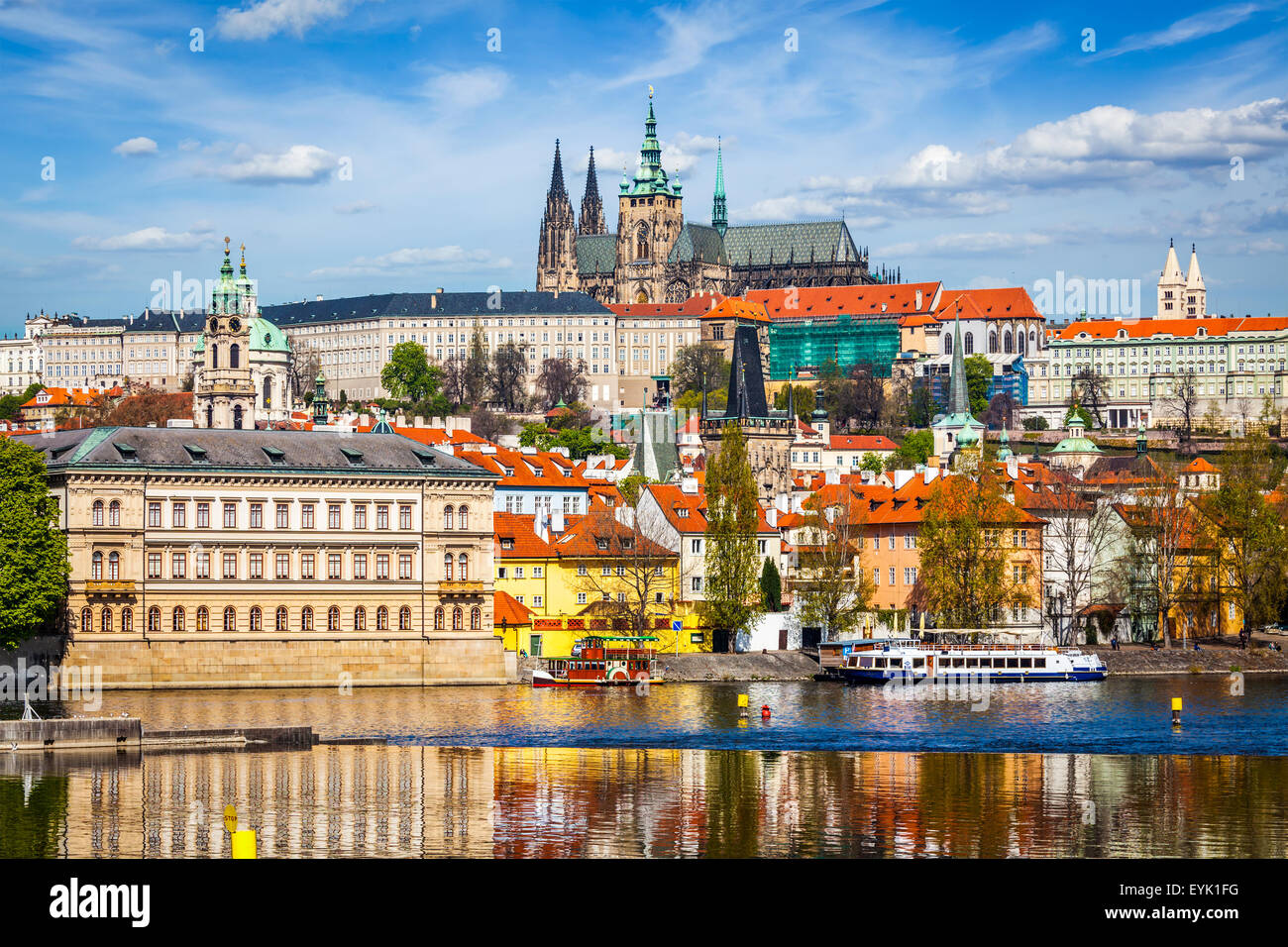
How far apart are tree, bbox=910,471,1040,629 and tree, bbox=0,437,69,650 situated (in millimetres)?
35800

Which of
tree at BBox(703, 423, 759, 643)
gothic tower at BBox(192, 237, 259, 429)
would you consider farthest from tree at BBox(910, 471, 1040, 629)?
gothic tower at BBox(192, 237, 259, 429)

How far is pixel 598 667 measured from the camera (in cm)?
6981

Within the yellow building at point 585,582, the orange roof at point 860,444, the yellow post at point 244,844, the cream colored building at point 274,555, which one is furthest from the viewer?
the orange roof at point 860,444

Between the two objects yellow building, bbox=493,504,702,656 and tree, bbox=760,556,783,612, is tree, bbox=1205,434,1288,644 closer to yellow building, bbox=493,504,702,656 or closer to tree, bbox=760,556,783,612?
tree, bbox=760,556,783,612

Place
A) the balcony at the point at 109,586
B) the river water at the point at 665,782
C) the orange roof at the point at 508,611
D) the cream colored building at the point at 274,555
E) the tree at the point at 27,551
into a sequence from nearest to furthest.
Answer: the river water at the point at 665,782, the tree at the point at 27,551, the balcony at the point at 109,586, the cream colored building at the point at 274,555, the orange roof at the point at 508,611

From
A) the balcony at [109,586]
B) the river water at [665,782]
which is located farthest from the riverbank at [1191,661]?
the balcony at [109,586]

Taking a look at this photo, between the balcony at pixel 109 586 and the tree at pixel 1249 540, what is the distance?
151 feet

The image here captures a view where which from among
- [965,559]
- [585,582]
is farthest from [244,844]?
[965,559]

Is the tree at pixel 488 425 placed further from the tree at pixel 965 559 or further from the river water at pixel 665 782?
the river water at pixel 665 782

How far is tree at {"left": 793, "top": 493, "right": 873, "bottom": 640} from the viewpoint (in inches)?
3211

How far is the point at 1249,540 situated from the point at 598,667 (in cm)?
3184

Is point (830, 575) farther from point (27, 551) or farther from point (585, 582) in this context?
point (27, 551)

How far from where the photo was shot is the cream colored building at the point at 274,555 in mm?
63469
